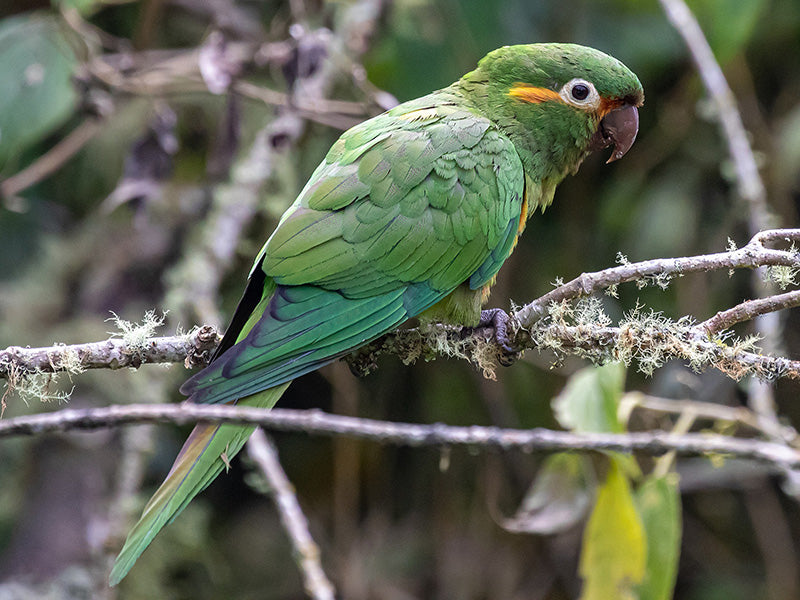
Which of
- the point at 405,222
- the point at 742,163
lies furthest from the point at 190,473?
the point at 742,163

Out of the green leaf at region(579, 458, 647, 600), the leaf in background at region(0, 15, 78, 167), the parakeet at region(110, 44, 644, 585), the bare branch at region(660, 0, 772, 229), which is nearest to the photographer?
the parakeet at region(110, 44, 644, 585)

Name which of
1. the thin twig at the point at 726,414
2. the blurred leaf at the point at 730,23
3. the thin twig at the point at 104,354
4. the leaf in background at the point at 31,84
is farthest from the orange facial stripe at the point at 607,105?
the leaf in background at the point at 31,84

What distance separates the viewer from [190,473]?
1.77m

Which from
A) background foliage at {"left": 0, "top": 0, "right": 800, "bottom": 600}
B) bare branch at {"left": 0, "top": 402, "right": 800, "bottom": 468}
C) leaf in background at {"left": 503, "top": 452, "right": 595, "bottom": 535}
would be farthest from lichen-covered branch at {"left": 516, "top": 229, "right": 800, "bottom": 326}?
background foliage at {"left": 0, "top": 0, "right": 800, "bottom": 600}

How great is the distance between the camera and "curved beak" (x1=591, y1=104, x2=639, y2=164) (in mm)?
2707

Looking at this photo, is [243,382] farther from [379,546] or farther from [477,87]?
[379,546]

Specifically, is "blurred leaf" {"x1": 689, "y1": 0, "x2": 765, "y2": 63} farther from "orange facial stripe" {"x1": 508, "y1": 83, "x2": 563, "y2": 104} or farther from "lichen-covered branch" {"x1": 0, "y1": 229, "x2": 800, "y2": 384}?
"lichen-covered branch" {"x1": 0, "y1": 229, "x2": 800, "y2": 384}

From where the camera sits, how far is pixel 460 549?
3.84 metres

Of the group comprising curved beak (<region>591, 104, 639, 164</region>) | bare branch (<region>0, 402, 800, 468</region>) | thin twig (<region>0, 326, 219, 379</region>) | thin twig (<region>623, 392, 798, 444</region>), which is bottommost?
bare branch (<region>0, 402, 800, 468</region>)

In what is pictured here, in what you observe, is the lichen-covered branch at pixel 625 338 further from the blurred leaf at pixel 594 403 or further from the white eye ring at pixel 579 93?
the white eye ring at pixel 579 93

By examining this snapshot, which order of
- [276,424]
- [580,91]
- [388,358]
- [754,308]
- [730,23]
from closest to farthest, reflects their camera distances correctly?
[276,424]
[754,308]
[580,91]
[730,23]
[388,358]

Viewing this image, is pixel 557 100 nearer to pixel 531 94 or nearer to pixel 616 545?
pixel 531 94

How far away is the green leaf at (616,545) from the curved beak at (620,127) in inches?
43.6

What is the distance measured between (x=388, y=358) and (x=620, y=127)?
1.65 metres
